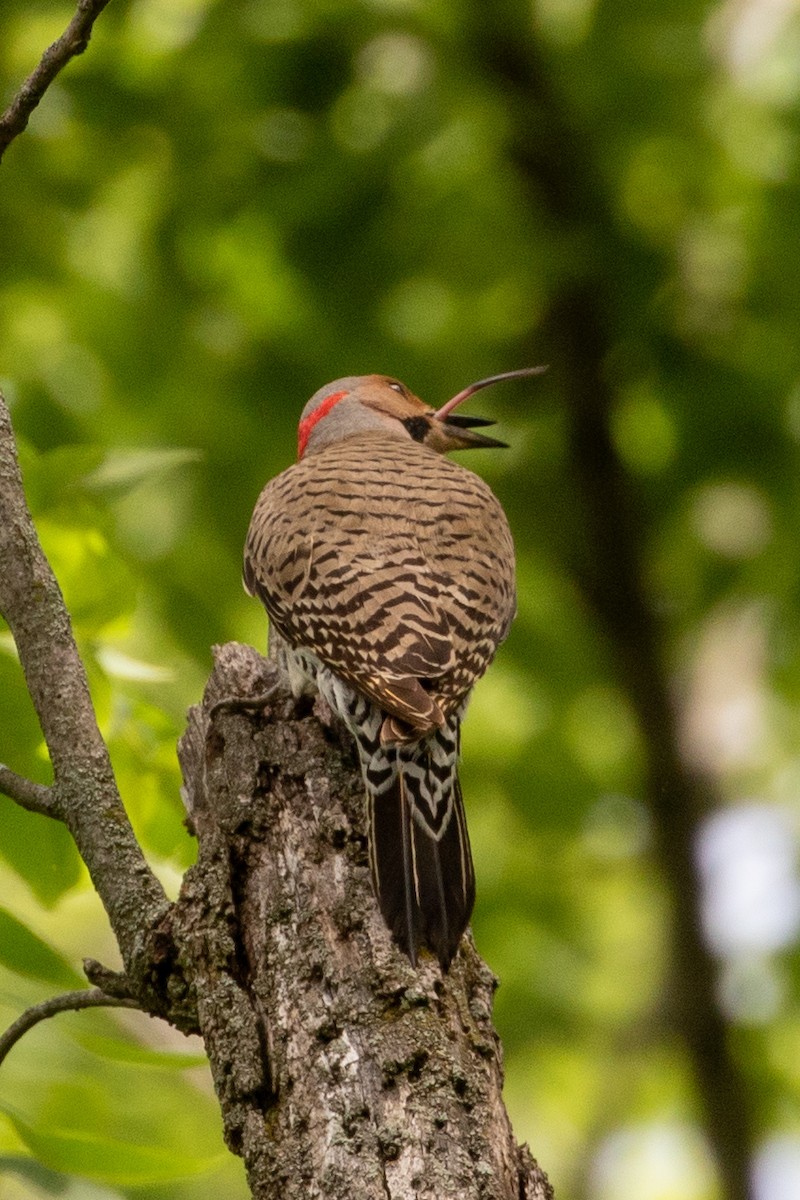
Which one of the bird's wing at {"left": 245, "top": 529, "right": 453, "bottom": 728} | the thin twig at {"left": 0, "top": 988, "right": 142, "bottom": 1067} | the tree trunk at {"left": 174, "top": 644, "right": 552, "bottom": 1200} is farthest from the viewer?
the bird's wing at {"left": 245, "top": 529, "right": 453, "bottom": 728}

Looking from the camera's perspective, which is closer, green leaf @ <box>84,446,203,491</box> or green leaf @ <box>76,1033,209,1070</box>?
green leaf @ <box>76,1033,209,1070</box>

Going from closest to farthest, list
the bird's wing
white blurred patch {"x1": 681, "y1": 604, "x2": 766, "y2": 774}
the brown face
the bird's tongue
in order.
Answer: the bird's wing, the bird's tongue, the brown face, white blurred patch {"x1": 681, "y1": 604, "x2": 766, "y2": 774}

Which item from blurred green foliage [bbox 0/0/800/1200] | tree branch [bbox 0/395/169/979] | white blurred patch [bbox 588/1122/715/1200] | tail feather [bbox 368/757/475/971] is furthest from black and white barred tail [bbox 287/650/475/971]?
white blurred patch [bbox 588/1122/715/1200]

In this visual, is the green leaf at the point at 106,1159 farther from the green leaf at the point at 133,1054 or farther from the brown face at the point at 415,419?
the brown face at the point at 415,419

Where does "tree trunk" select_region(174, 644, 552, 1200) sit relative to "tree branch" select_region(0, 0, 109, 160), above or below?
below

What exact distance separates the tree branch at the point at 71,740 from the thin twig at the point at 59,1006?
0.09 meters

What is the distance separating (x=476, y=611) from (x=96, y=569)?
83 cm

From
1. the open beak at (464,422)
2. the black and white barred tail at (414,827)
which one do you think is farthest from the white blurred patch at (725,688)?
the black and white barred tail at (414,827)

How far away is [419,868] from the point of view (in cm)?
257

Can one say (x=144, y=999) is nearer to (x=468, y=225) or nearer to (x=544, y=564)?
(x=468, y=225)

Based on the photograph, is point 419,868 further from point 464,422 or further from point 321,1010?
point 464,422

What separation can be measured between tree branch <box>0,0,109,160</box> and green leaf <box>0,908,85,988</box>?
1.37m

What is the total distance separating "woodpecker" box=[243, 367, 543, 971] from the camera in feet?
8.68

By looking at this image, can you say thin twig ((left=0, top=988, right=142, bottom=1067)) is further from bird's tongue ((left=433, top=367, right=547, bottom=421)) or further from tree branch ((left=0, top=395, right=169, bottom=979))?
bird's tongue ((left=433, top=367, right=547, bottom=421))
